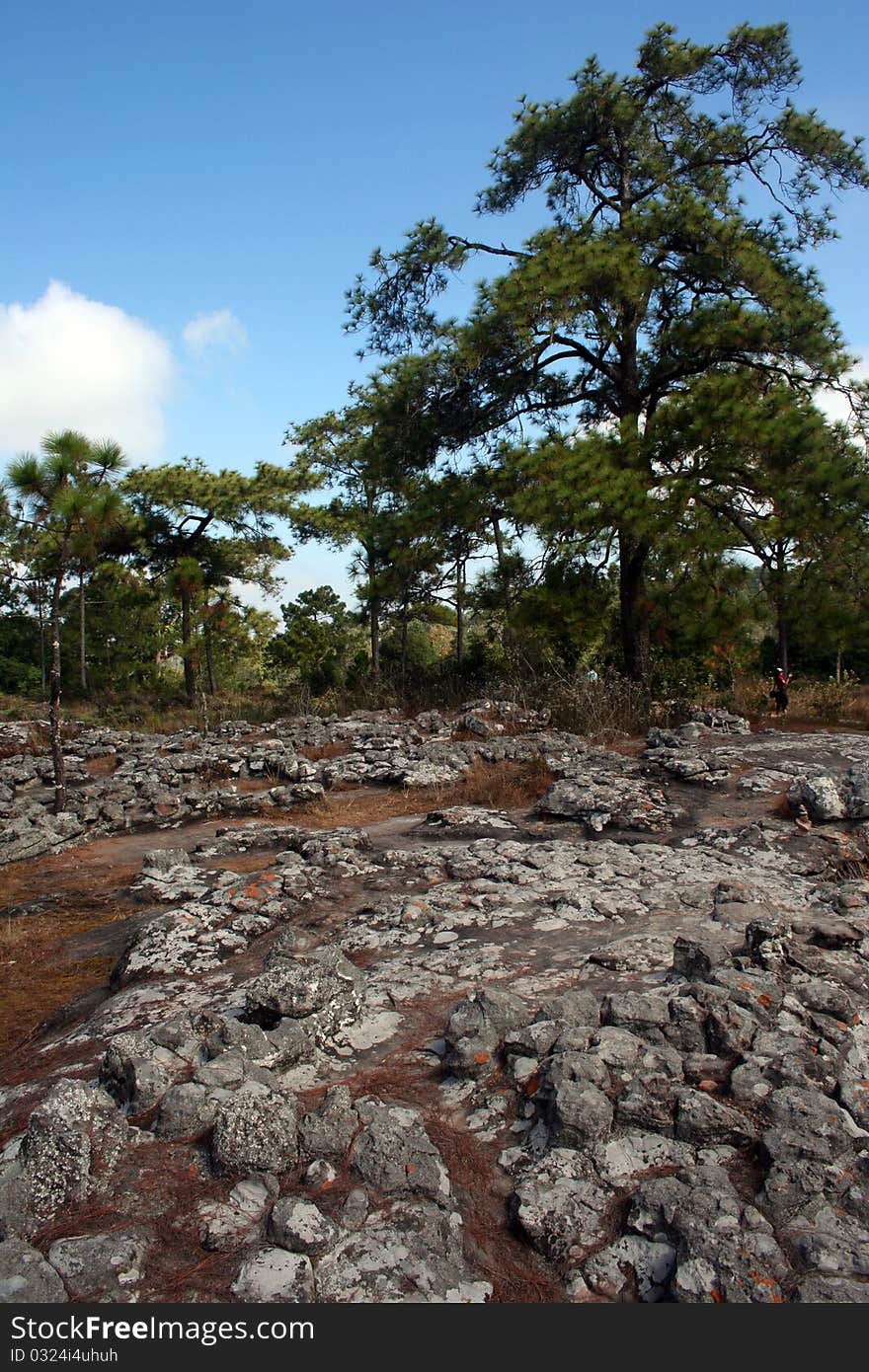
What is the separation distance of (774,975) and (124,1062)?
2.66m

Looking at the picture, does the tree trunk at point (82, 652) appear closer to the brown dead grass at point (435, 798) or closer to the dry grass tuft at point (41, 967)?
the brown dead grass at point (435, 798)

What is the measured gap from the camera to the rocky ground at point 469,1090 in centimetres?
226

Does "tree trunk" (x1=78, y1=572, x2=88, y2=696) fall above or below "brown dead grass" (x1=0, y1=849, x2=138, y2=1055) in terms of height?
above

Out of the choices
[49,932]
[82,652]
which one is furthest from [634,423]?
[82,652]

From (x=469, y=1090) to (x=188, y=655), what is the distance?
20.5 m

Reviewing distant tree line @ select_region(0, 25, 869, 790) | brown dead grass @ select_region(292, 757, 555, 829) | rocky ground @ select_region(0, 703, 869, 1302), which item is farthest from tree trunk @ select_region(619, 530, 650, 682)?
rocky ground @ select_region(0, 703, 869, 1302)

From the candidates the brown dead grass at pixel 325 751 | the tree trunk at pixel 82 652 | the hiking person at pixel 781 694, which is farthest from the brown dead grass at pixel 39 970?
the tree trunk at pixel 82 652

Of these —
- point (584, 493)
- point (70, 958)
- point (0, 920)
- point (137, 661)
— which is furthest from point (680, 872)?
point (137, 661)

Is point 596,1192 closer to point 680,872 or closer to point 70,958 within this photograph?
point 680,872

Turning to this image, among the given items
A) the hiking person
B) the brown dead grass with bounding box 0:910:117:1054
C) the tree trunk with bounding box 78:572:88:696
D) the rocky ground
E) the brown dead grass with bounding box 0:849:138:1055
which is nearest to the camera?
the rocky ground

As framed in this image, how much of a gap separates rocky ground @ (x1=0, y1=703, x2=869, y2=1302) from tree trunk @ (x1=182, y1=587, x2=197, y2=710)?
16736mm

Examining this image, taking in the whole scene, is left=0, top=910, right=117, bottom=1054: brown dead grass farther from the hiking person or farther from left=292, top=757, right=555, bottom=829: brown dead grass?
the hiking person

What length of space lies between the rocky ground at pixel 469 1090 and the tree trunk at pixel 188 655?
1674cm

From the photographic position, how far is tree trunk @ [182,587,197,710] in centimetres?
2194
